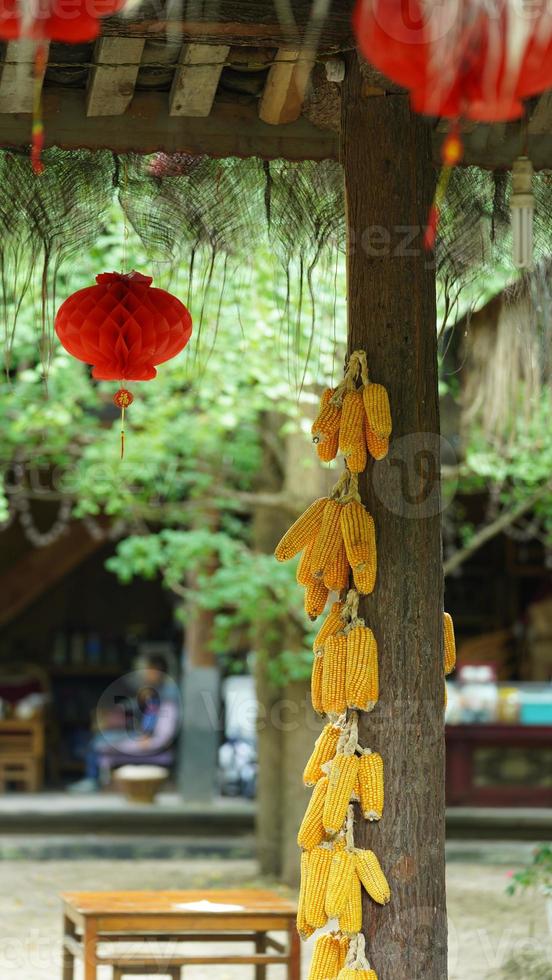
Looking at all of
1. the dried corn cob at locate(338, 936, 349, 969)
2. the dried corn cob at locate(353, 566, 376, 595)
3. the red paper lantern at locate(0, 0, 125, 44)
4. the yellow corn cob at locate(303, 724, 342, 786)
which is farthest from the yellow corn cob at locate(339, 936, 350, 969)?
the red paper lantern at locate(0, 0, 125, 44)

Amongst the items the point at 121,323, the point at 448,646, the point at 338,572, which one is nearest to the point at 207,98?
the point at 121,323

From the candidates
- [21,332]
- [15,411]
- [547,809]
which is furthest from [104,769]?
[21,332]

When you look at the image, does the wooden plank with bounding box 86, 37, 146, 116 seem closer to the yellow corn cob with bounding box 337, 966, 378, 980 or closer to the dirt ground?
the yellow corn cob with bounding box 337, 966, 378, 980

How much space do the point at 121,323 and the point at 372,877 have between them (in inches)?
68.5

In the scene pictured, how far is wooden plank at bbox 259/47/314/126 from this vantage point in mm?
3475

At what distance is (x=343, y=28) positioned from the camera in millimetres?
3148

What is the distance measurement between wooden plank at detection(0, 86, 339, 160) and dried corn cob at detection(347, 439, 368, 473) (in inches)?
43.3

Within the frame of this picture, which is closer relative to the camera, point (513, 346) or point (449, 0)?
point (449, 0)

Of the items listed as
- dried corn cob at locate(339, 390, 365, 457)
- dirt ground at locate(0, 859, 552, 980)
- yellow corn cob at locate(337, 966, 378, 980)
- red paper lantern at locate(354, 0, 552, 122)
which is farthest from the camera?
dirt ground at locate(0, 859, 552, 980)

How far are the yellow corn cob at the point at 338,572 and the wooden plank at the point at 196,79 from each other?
4.30ft

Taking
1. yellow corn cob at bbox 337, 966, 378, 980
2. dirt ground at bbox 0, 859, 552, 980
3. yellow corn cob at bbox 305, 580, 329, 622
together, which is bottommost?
dirt ground at bbox 0, 859, 552, 980

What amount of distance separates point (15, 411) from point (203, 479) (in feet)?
4.47

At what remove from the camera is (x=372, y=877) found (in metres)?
3.12

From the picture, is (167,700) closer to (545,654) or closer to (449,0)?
(545,654)
